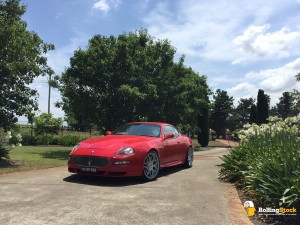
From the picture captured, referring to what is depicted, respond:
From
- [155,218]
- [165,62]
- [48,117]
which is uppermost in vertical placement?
[165,62]

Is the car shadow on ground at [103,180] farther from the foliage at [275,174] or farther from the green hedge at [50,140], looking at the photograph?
the green hedge at [50,140]

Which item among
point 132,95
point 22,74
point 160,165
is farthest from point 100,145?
point 132,95

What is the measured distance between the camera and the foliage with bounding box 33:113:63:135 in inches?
1073

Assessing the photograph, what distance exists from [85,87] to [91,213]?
14362 millimetres

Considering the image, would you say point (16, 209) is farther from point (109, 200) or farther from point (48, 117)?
point (48, 117)

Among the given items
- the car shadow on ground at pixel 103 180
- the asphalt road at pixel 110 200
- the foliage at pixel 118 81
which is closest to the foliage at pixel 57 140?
the foliage at pixel 118 81

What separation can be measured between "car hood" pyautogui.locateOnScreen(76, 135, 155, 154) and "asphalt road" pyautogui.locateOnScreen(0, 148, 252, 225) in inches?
27.8

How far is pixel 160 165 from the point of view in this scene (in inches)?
355

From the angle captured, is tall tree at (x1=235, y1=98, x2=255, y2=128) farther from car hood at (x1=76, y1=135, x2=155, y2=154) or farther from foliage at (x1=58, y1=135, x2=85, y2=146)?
car hood at (x1=76, y1=135, x2=155, y2=154)

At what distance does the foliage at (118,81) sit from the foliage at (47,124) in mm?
7549

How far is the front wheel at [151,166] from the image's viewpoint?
326 inches

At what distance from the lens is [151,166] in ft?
28.0

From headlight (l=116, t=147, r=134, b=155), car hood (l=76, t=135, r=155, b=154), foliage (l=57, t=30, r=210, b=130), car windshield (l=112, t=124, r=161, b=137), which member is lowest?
headlight (l=116, t=147, r=134, b=155)

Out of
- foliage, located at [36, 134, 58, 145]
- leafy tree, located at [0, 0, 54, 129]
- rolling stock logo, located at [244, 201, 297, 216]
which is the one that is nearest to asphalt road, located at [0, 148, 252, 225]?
rolling stock logo, located at [244, 201, 297, 216]
